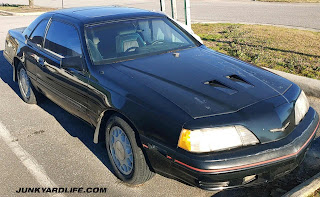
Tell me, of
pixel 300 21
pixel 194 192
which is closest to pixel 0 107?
pixel 194 192

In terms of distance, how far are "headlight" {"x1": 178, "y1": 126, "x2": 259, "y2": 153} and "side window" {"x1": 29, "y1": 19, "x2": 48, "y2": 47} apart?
2951mm

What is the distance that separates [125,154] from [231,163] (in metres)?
1.09

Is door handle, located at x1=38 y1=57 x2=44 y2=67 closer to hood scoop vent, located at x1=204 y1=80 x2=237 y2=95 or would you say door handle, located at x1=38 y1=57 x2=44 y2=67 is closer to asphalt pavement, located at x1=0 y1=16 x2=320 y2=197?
asphalt pavement, located at x1=0 y1=16 x2=320 y2=197

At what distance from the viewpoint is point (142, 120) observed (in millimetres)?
2965

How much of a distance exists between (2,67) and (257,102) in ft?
21.8

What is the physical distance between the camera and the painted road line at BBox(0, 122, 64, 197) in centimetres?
353

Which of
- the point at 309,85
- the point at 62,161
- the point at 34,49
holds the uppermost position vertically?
the point at 34,49

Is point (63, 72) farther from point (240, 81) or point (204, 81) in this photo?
point (240, 81)

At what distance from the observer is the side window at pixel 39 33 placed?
482 cm

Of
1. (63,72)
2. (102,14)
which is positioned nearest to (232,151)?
(63,72)

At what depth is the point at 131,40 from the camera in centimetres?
403

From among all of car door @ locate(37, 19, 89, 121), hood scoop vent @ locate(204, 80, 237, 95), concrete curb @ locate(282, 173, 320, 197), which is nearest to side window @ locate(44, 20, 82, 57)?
car door @ locate(37, 19, 89, 121)

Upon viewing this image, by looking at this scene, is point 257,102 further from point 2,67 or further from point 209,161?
point 2,67

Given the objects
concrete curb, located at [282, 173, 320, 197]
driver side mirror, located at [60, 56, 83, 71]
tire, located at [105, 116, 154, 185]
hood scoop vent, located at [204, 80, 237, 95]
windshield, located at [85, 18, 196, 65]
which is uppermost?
windshield, located at [85, 18, 196, 65]
